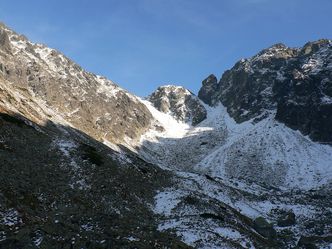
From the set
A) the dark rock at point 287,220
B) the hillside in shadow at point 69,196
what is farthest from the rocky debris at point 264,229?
the hillside in shadow at point 69,196

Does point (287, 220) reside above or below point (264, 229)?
above

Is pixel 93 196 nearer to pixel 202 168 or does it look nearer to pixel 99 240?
pixel 99 240

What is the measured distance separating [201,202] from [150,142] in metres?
139

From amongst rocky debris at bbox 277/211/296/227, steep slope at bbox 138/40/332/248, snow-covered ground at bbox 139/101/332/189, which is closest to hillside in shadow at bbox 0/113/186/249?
steep slope at bbox 138/40/332/248

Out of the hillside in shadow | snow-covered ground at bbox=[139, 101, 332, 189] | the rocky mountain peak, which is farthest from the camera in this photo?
the rocky mountain peak

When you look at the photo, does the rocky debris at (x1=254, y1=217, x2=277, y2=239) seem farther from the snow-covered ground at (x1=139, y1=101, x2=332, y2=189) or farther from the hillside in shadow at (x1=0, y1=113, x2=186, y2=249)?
the snow-covered ground at (x1=139, y1=101, x2=332, y2=189)

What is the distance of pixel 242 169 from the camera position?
15162 centimetres

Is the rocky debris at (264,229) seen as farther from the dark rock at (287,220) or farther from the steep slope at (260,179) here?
the dark rock at (287,220)

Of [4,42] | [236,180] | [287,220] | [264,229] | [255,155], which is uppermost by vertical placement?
[4,42]

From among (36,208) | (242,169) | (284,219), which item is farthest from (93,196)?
(242,169)

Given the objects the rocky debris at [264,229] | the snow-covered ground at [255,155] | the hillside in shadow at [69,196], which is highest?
the snow-covered ground at [255,155]

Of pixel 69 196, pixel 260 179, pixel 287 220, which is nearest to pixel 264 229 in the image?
pixel 287 220

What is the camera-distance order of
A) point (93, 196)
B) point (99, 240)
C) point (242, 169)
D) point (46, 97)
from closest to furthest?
point (99, 240)
point (93, 196)
point (242, 169)
point (46, 97)

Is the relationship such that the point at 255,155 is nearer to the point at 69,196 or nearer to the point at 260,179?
the point at 260,179
